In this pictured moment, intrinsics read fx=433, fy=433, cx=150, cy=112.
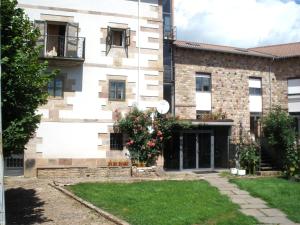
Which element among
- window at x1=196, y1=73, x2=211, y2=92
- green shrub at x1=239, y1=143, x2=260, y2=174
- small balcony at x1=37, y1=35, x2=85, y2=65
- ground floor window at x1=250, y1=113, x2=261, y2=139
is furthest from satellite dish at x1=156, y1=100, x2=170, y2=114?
ground floor window at x1=250, y1=113, x2=261, y2=139

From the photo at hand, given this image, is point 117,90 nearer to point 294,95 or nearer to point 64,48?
point 64,48

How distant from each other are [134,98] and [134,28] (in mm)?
3480

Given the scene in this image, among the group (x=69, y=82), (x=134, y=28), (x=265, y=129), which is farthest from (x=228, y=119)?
(x=69, y=82)

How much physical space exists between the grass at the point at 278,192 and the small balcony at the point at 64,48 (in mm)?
8963

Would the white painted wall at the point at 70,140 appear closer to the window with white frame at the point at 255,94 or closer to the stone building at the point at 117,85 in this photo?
the stone building at the point at 117,85

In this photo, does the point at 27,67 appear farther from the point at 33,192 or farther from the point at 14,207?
the point at 33,192

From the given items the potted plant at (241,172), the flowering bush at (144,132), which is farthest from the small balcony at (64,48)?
the potted plant at (241,172)

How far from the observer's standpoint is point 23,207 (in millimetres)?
12727

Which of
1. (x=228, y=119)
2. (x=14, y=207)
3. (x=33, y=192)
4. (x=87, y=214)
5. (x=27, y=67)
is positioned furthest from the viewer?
(x=228, y=119)

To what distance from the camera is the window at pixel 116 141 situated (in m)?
20.8

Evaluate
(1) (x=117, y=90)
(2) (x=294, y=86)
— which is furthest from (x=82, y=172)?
(2) (x=294, y=86)

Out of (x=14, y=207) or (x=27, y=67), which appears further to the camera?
(x=14, y=207)

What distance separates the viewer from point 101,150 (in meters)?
20.5

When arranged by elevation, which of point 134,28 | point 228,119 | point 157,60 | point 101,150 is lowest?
point 101,150
